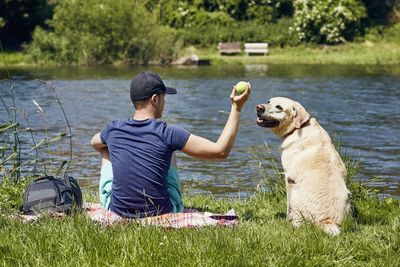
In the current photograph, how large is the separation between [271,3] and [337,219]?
4044cm

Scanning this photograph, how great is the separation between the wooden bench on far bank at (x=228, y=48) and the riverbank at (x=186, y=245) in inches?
1428

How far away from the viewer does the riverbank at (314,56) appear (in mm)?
36719

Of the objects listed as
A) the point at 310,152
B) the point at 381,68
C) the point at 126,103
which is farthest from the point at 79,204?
the point at 381,68

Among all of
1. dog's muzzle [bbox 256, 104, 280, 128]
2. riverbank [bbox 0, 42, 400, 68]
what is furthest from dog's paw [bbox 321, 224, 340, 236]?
riverbank [bbox 0, 42, 400, 68]

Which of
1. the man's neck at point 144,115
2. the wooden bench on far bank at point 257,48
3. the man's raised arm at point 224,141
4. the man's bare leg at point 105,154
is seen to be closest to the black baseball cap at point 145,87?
the man's neck at point 144,115

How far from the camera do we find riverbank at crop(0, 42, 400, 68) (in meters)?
36.7

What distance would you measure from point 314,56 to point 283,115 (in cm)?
3359

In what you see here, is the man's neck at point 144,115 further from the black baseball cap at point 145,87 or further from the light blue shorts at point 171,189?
the light blue shorts at point 171,189

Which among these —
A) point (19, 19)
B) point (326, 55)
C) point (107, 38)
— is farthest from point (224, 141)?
point (19, 19)

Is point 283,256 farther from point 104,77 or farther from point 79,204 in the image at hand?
point 104,77

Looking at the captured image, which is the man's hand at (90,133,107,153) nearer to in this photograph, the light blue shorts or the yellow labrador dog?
the light blue shorts

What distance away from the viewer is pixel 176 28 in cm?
4528

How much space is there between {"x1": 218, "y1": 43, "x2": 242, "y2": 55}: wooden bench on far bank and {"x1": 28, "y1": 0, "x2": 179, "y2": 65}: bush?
3.06 metres

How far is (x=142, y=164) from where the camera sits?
556cm
